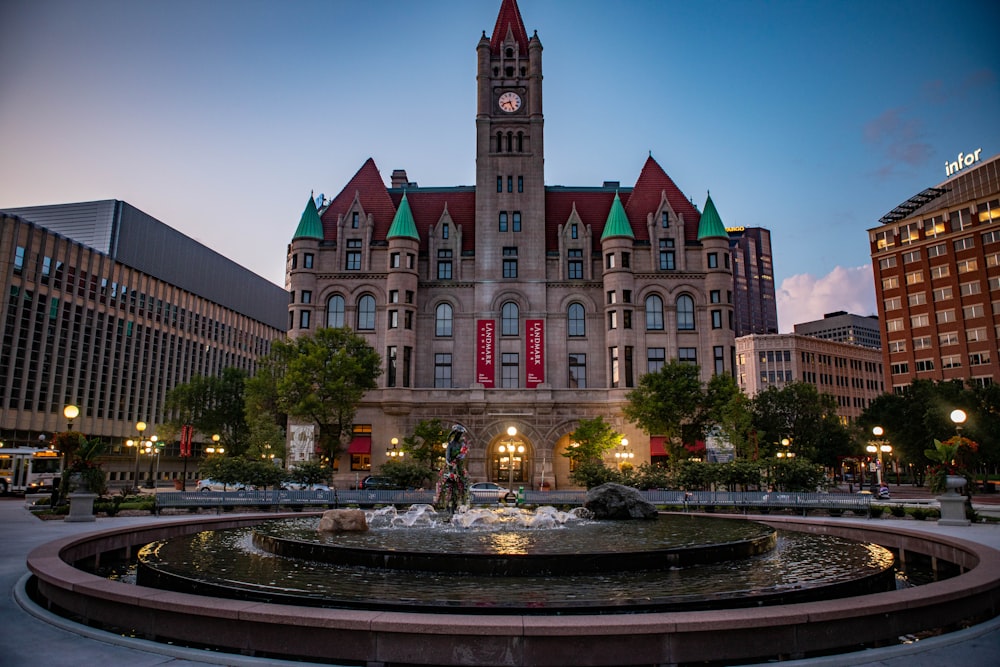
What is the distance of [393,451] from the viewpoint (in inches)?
2156

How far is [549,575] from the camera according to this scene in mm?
13117

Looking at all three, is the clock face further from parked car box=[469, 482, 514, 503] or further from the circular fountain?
the circular fountain

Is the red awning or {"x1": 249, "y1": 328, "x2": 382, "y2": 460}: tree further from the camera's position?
the red awning

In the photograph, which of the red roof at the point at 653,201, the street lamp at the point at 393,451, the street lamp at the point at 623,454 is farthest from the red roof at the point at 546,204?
the street lamp at the point at 623,454

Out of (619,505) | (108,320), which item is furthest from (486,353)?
(108,320)

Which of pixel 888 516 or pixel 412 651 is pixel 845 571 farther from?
pixel 888 516

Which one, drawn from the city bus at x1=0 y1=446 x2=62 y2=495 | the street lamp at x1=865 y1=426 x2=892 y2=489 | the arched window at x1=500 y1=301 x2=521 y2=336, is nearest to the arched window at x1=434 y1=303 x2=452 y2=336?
the arched window at x1=500 y1=301 x2=521 y2=336

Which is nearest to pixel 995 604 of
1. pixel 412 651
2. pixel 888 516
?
pixel 412 651

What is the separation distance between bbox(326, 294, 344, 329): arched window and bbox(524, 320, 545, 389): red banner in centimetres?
1602

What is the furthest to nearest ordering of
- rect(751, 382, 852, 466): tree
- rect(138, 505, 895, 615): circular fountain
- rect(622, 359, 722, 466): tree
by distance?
1. rect(751, 382, 852, 466): tree
2. rect(622, 359, 722, 466): tree
3. rect(138, 505, 895, 615): circular fountain

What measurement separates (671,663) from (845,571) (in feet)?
24.2

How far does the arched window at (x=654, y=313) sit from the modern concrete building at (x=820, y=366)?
82666 mm

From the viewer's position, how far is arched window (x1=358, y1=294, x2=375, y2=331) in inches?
2297

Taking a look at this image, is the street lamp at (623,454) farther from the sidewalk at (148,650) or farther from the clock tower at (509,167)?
the sidewalk at (148,650)
